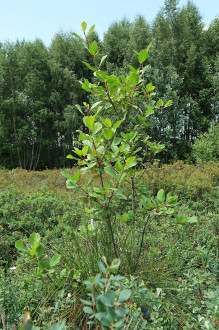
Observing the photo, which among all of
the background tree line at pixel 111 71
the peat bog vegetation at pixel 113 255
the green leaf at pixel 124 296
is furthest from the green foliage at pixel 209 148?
the green leaf at pixel 124 296

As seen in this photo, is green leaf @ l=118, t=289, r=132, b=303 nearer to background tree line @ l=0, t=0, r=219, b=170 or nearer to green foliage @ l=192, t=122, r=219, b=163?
green foliage @ l=192, t=122, r=219, b=163

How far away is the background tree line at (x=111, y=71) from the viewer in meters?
16.2

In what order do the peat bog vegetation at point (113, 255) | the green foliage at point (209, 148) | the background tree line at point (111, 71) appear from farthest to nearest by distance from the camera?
the background tree line at point (111, 71) < the green foliage at point (209, 148) < the peat bog vegetation at point (113, 255)

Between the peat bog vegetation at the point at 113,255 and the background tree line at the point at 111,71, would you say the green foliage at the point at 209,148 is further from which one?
the peat bog vegetation at the point at 113,255

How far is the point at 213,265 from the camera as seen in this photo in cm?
194

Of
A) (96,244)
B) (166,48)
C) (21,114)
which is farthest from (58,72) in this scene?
(96,244)

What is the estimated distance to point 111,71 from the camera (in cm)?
1797

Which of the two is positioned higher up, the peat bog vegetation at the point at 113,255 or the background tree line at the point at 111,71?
the background tree line at the point at 111,71

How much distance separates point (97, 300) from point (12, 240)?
259 centimetres

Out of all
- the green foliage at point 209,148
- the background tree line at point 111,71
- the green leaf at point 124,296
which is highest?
the background tree line at point 111,71

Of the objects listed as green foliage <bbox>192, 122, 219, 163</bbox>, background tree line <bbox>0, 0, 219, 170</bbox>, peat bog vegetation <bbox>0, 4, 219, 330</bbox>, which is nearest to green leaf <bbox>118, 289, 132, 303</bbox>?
peat bog vegetation <bbox>0, 4, 219, 330</bbox>

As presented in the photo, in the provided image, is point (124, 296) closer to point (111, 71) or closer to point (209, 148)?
point (209, 148)

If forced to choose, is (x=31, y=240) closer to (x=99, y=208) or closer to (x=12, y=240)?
(x=99, y=208)

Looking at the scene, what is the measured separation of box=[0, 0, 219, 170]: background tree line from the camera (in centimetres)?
1622
